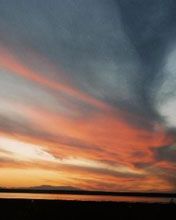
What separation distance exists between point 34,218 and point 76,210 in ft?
24.4

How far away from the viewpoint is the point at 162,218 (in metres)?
34.2

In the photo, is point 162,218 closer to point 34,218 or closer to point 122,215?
point 122,215

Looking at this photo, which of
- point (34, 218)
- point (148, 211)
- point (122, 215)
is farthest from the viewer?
point (148, 211)

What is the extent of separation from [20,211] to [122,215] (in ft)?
37.6

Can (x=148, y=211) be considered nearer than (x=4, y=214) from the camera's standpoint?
No

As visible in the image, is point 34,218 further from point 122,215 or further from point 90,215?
point 122,215

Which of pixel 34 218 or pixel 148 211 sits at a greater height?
pixel 148 211

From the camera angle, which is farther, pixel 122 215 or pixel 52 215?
pixel 122 215

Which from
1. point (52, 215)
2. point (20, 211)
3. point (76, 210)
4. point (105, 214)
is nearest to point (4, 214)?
point (20, 211)

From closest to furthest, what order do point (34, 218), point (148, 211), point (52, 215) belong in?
point (34, 218) → point (52, 215) → point (148, 211)

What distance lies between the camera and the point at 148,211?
38.5 meters

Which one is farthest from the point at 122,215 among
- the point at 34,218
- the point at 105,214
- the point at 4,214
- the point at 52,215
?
the point at 4,214

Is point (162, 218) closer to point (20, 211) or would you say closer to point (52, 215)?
point (52, 215)

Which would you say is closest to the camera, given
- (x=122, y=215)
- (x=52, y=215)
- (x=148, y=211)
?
(x=52, y=215)
